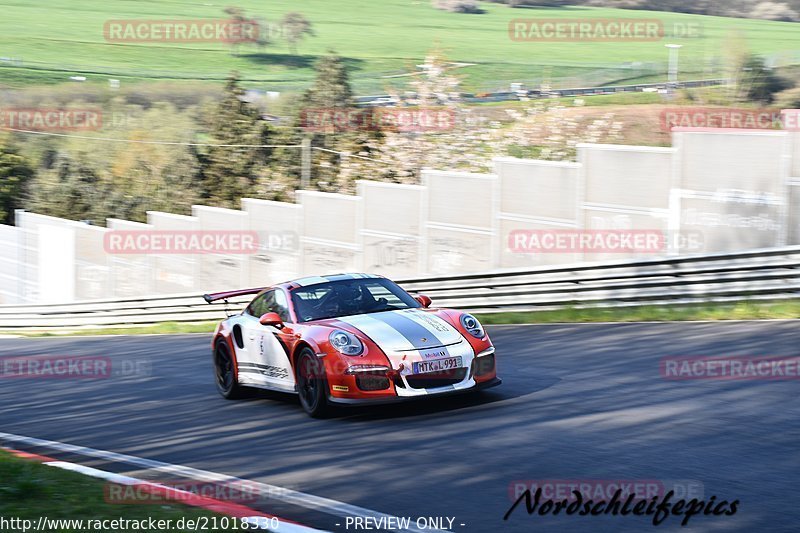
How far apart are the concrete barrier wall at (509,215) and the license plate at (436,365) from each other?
299 inches

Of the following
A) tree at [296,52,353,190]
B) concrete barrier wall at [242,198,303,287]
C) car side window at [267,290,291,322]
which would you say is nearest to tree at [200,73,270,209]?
tree at [296,52,353,190]

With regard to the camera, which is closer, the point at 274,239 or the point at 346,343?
the point at 346,343

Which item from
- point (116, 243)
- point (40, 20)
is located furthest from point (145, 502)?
point (40, 20)

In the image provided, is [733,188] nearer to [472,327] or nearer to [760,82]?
[472,327]

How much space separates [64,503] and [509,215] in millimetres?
14267

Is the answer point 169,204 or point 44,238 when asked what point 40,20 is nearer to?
point 169,204

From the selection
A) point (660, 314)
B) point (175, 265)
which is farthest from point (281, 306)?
point (175, 265)

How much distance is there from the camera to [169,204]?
6838 cm

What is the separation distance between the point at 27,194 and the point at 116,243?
1527 inches

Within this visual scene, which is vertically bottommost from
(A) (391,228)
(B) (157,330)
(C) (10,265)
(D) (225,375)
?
(B) (157,330)

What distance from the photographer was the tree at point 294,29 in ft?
279

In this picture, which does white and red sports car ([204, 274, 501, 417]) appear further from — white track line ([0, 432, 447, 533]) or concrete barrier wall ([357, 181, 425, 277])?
concrete barrier wall ([357, 181, 425, 277])

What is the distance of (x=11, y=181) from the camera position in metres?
71.0

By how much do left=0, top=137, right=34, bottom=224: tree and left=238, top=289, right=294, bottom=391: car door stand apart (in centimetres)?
6196
